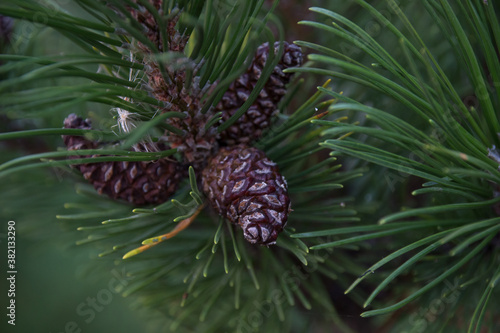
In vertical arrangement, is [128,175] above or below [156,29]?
below

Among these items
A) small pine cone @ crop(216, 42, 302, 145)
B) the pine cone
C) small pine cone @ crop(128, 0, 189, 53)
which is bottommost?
the pine cone

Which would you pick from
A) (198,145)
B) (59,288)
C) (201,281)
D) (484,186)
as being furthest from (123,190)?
(59,288)

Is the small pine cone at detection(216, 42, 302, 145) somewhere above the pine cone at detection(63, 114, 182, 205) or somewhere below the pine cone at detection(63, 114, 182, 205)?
above

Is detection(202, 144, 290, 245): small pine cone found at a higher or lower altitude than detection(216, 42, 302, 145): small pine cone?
lower

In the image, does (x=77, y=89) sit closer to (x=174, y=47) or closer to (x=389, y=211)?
(x=174, y=47)

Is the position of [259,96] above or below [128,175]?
above
